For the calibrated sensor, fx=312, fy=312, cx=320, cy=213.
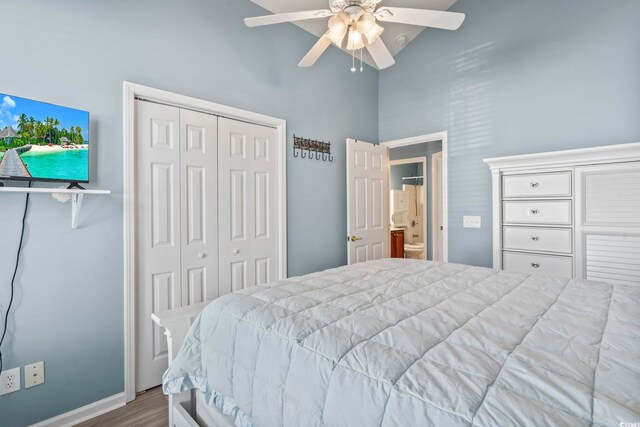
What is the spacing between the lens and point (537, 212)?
103 inches

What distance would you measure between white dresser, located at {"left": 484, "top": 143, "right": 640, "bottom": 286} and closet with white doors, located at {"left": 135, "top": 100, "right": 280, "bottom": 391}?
2.10m

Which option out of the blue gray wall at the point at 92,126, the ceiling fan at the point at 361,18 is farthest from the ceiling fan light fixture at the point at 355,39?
the blue gray wall at the point at 92,126

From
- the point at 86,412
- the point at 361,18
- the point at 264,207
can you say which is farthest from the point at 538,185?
the point at 86,412

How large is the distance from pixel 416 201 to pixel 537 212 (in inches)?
182

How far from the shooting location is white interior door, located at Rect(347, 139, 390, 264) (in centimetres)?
357

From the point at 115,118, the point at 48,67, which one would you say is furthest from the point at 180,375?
the point at 48,67

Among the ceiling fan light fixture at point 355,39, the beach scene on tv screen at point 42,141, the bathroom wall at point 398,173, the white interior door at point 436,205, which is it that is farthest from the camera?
the bathroom wall at point 398,173

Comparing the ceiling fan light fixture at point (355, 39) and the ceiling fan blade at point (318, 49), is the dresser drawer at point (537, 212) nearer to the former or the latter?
the ceiling fan light fixture at point (355, 39)

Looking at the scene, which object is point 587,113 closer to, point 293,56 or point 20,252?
point 293,56

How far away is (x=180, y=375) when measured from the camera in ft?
4.56

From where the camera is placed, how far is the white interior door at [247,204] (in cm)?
263

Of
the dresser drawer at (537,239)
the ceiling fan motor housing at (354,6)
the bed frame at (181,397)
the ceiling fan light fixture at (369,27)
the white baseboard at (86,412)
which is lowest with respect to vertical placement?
the white baseboard at (86,412)

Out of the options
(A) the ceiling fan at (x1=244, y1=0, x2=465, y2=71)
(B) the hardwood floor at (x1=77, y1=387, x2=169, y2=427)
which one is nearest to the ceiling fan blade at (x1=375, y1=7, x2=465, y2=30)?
(A) the ceiling fan at (x1=244, y1=0, x2=465, y2=71)

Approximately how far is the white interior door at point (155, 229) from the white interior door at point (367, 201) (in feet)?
6.11
